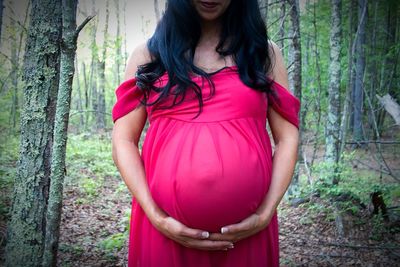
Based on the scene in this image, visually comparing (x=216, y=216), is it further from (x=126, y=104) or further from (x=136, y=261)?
(x=126, y=104)

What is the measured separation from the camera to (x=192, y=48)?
4.75 feet

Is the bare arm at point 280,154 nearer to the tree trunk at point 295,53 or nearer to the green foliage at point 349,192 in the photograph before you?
the green foliage at point 349,192

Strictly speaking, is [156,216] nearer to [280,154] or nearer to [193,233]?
[193,233]

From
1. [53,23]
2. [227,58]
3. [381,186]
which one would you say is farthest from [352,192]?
[53,23]

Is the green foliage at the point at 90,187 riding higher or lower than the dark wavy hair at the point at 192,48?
lower

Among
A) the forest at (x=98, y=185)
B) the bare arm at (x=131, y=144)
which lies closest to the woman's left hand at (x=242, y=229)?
the bare arm at (x=131, y=144)

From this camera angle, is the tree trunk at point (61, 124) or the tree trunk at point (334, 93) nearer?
the tree trunk at point (61, 124)

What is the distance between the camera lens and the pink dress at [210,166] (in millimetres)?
1222

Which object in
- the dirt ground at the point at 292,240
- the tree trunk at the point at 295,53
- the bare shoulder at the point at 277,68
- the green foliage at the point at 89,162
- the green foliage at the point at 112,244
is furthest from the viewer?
the green foliage at the point at 89,162

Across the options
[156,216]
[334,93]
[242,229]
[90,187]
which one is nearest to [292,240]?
[334,93]

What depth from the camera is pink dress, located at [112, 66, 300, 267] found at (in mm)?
1222

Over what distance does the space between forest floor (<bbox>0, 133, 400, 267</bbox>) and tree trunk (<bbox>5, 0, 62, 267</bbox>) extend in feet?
4.07

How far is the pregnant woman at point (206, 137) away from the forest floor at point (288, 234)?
8.15 feet

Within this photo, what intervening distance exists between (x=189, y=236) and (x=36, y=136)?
5.17 feet
